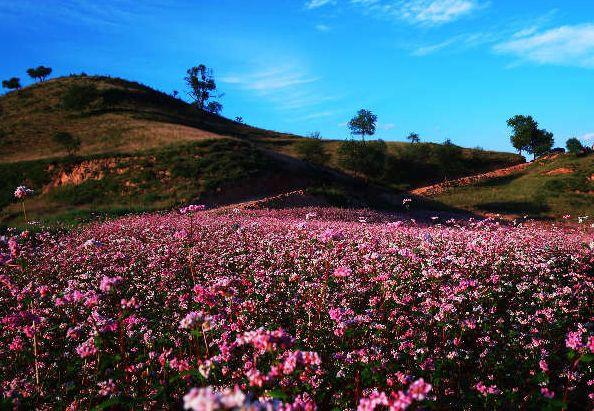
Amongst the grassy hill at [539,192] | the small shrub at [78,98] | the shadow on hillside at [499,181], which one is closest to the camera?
the grassy hill at [539,192]

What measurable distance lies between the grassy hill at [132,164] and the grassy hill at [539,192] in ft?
43.0

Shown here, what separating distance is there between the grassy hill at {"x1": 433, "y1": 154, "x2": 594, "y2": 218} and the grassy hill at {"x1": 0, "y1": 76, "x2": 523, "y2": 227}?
43.0 feet

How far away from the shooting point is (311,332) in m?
6.95

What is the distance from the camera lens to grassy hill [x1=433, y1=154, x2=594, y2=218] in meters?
51.9

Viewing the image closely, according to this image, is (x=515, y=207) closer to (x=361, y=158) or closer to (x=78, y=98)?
(x=361, y=158)

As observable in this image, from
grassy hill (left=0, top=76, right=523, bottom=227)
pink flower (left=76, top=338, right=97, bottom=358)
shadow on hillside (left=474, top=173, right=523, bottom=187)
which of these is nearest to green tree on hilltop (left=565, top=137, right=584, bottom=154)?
shadow on hillside (left=474, top=173, right=523, bottom=187)

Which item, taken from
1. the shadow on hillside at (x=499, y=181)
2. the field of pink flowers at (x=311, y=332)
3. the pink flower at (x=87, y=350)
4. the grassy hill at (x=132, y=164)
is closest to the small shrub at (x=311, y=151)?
the grassy hill at (x=132, y=164)

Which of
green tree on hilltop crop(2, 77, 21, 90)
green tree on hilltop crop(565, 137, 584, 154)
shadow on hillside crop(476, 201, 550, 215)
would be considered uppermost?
green tree on hilltop crop(2, 77, 21, 90)

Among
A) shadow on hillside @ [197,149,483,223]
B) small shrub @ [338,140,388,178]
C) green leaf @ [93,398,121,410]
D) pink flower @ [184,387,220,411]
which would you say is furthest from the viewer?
small shrub @ [338,140,388,178]

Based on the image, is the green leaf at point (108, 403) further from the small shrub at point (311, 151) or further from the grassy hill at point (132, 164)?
the small shrub at point (311, 151)

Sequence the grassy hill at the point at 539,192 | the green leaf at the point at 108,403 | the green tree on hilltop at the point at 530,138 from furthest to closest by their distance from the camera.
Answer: the green tree on hilltop at the point at 530,138 < the grassy hill at the point at 539,192 < the green leaf at the point at 108,403

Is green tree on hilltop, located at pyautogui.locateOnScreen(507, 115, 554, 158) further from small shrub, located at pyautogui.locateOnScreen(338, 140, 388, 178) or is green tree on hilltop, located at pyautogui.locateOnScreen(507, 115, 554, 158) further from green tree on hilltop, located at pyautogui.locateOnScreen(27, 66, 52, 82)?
green tree on hilltop, located at pyautogui.locateOnScreen(27, 66, 52, 82)

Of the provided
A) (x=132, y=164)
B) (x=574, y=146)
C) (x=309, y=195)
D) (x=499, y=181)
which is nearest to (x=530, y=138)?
(x=574, y=146)

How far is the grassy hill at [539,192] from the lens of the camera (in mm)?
Answer: 51941
